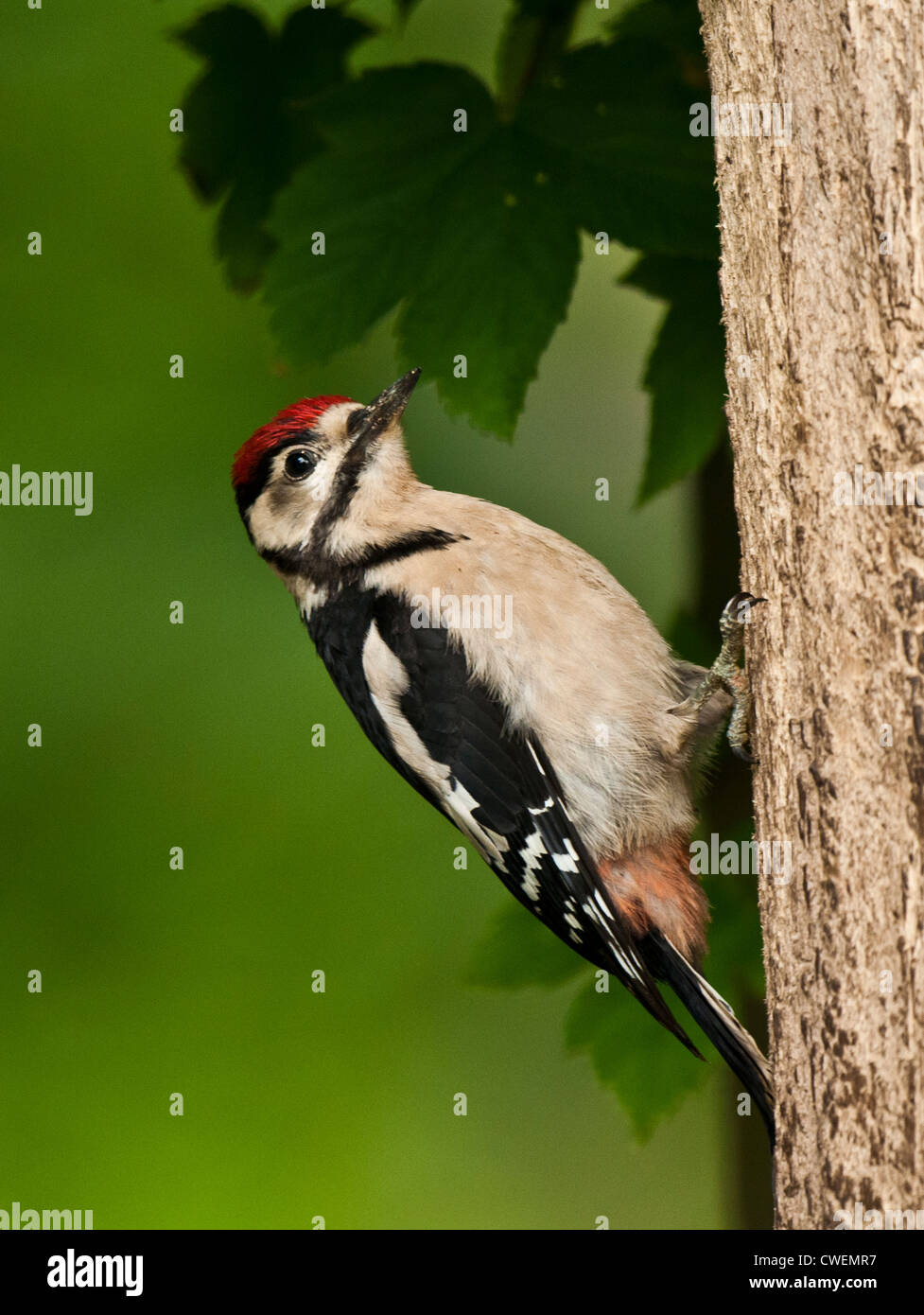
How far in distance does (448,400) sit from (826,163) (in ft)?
2.02

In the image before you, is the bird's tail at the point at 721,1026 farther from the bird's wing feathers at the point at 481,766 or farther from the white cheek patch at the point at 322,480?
the white cheek patch at the point at 322,480

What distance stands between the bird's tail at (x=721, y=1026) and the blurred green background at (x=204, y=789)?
97 cm

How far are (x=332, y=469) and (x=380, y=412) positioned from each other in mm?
160

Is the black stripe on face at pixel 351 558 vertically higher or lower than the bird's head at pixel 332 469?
lower

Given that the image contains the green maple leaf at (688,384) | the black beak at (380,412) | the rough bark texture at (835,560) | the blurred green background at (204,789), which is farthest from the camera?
the blurred green background at (204,789)

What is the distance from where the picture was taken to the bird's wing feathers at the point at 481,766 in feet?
7.70

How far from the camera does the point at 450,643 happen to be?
243 cm

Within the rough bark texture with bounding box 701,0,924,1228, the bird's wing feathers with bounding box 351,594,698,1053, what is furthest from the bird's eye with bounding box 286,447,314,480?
the rough bark texture with bounding box 701,0,924,1228

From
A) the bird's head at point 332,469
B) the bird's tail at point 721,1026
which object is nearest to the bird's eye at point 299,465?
the bird's head at point 332,469

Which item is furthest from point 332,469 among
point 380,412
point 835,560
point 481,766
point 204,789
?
point 835,560

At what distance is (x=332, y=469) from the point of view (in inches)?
104

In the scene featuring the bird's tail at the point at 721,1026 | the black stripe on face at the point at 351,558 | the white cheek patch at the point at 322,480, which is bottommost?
the bird's tail at the point at 721,1026

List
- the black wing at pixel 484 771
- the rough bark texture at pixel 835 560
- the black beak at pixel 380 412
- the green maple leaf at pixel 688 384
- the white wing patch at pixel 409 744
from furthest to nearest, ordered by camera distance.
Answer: the black beak at pixel 380 412 → the white wing patch at pixel 409 744 → the black wing at pixel 484 771 → the green maple leaf at pixel 688 384 → the rough bark texture at pixel 835 560

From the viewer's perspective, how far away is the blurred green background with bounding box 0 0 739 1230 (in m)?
3.14
